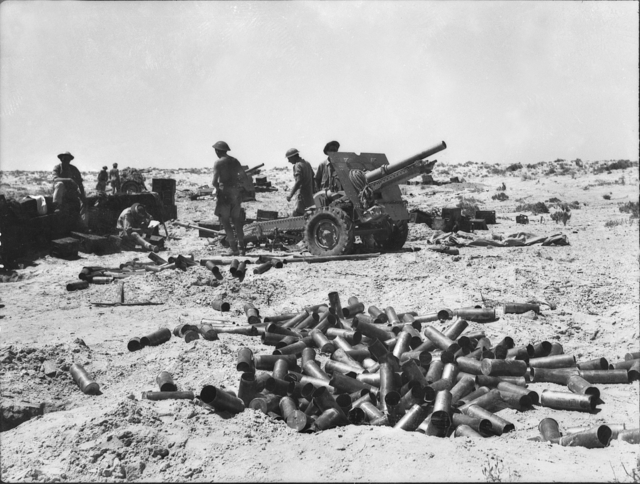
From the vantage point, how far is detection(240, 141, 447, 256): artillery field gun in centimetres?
1223

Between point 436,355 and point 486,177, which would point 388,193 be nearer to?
point 436,355

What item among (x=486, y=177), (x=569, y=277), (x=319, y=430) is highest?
(x=486, y=177)

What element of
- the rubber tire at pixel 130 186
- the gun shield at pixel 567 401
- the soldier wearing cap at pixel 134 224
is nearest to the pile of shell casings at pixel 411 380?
the gun shield at pixel 567 401

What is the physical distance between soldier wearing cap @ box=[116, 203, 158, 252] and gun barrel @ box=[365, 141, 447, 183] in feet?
19.2

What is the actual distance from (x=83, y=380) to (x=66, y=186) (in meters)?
9.71

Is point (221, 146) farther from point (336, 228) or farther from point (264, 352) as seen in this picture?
point (264, 352)

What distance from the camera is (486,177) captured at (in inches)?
1415

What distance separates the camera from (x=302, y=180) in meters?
14.0

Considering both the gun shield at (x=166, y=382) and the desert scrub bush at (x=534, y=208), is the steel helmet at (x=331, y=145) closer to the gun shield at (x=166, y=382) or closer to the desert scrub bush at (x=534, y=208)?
the gun shield at (x=166, y=382)

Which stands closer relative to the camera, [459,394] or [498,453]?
[498,453]

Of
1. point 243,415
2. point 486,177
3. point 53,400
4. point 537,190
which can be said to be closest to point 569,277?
point 243,415

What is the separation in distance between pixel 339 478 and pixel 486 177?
34037 millimetres

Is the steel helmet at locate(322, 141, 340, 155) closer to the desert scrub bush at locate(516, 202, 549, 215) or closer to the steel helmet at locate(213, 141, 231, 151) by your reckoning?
the steel helmet at locate(213, 141, 231, 151)

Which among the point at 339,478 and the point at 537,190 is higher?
the point at 537,190
